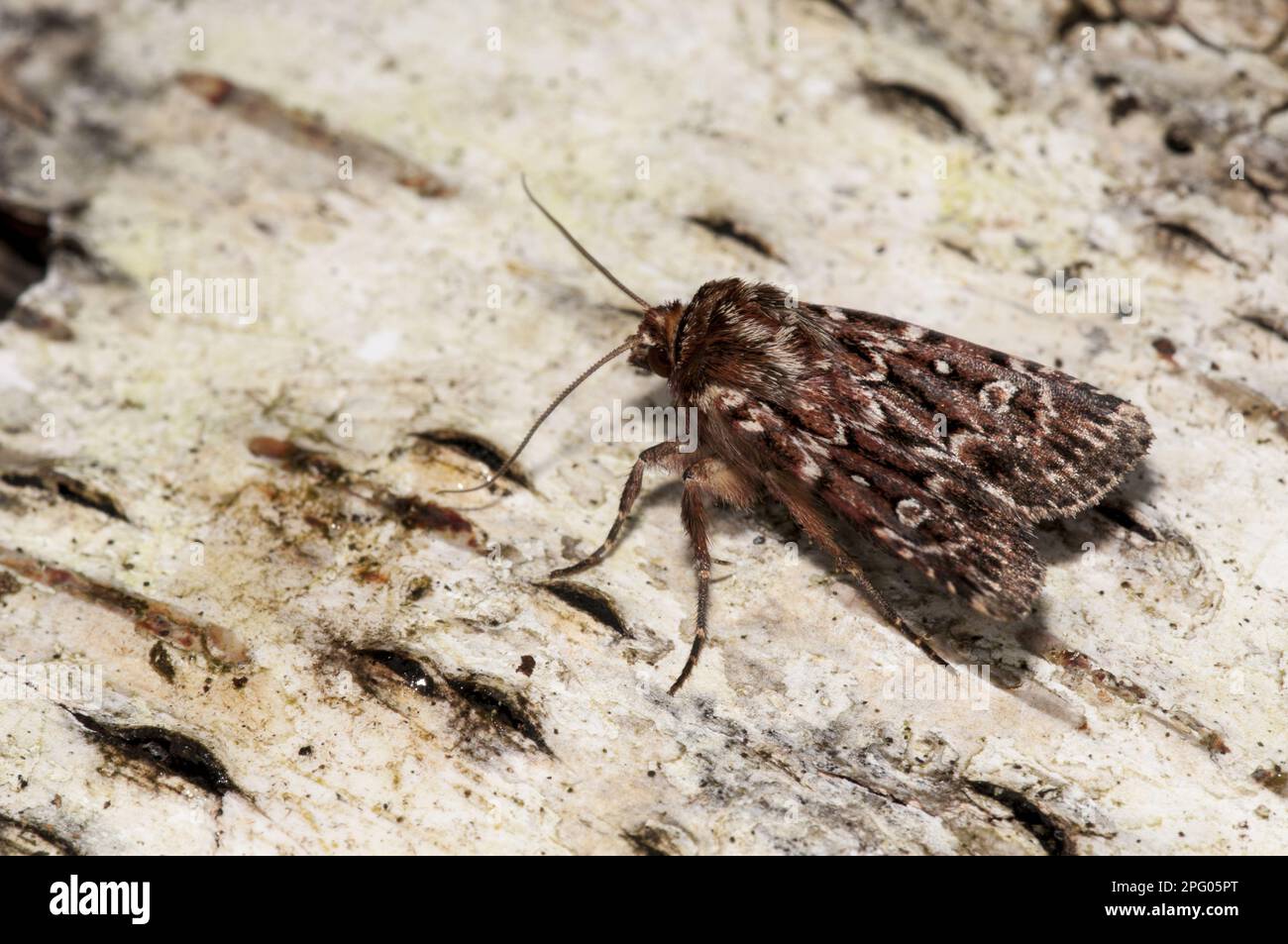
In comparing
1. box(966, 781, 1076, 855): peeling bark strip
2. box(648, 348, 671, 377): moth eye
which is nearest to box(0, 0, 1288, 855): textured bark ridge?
box(966, 781, 1076, 855): peeling bark strip

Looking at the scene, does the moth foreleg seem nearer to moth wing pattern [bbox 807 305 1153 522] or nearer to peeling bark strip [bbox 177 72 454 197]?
moth wing pattern [bbox 807 305 1153 522]

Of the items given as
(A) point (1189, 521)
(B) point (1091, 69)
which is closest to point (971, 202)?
(B) point (1091, 69)

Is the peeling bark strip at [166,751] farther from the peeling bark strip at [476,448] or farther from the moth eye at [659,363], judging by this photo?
the moth eye at [659,363]

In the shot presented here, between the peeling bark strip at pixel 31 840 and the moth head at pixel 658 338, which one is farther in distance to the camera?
the moth head at pixel 658 338

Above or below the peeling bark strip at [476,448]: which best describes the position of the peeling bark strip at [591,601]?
below

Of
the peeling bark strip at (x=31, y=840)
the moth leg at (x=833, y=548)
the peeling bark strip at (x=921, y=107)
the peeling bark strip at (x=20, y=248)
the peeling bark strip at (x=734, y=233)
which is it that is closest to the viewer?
the peeling bark strip at (x=31, y=840)

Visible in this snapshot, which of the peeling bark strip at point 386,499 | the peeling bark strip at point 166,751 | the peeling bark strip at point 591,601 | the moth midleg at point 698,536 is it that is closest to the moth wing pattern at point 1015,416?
the moth midleg at point 698,536

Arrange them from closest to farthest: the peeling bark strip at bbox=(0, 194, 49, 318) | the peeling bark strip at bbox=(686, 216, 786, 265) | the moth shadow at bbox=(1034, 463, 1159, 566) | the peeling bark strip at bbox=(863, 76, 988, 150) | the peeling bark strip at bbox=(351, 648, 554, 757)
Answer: the peeling bark strip at bbox=(351, 648, 554, 757) < the moth shadow at bbox=(1034, 463, 1159, 566) < the peeling bark strip at bbox=(686, 216, 786, 265) < the peeling bark strip at bbox=(0, 194, 49, 318) < the peeling bark strip at bbox=(863, 76, 988, 150)
